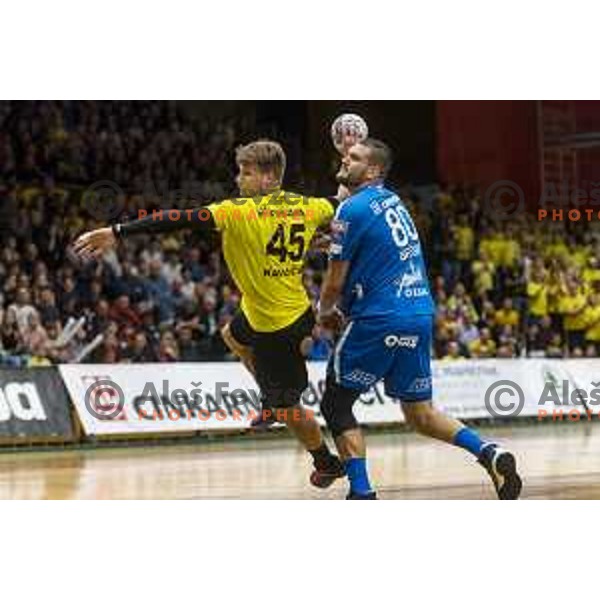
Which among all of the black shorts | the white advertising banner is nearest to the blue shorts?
the black shorts

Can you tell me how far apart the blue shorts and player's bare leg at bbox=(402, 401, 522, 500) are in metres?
0.14

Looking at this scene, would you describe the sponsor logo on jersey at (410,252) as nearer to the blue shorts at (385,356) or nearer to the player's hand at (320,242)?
the blue shorts at (385,356)

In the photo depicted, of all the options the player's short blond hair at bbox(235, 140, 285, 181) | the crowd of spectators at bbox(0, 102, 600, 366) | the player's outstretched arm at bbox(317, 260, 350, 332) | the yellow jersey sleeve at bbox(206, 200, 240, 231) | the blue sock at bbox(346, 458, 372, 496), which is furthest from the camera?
the crowd of spectators at bbox(0, 102, 600, 366)

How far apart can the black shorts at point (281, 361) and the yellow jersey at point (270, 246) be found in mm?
62

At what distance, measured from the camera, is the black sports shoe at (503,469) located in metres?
9.23

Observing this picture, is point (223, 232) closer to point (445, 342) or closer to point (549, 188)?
point (445, 342)

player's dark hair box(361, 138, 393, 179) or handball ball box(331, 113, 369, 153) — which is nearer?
player's dark hair box(361, 138, 393, 179)

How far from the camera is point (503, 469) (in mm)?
9219

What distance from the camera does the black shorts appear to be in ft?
32.9

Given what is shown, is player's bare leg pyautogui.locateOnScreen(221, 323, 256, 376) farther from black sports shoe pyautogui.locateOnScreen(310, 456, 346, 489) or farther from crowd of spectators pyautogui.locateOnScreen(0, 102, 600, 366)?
crowd of spectators pyautogui.locateOnScreen(0, 102, 600, 366)

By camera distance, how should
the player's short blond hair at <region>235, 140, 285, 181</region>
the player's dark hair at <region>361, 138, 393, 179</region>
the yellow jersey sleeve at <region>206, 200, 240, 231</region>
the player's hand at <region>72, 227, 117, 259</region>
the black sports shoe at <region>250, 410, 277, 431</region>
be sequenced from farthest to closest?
the black sports shoe at <region>250, 410, 277, 431</region>, the player's short blond hair at <region>235, 140, 285, 181</region>, the yellow jersey sleeve at <region>206, 200, 240, 231</region>, the player's dark hair at <region>361, 138, 393, 179</region>, the player's hand at <region>72, 227, 117, 259</region>

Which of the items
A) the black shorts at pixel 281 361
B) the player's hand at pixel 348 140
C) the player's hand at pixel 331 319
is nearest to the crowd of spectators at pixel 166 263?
the black shorts at pixel 281 361

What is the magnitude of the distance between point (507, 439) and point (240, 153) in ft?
33.6

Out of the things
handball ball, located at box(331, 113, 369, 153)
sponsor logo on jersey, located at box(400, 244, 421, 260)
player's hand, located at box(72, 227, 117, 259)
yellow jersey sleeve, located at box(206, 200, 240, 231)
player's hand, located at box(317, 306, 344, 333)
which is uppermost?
handball ball, located at box(331, 113, 369, 153)
